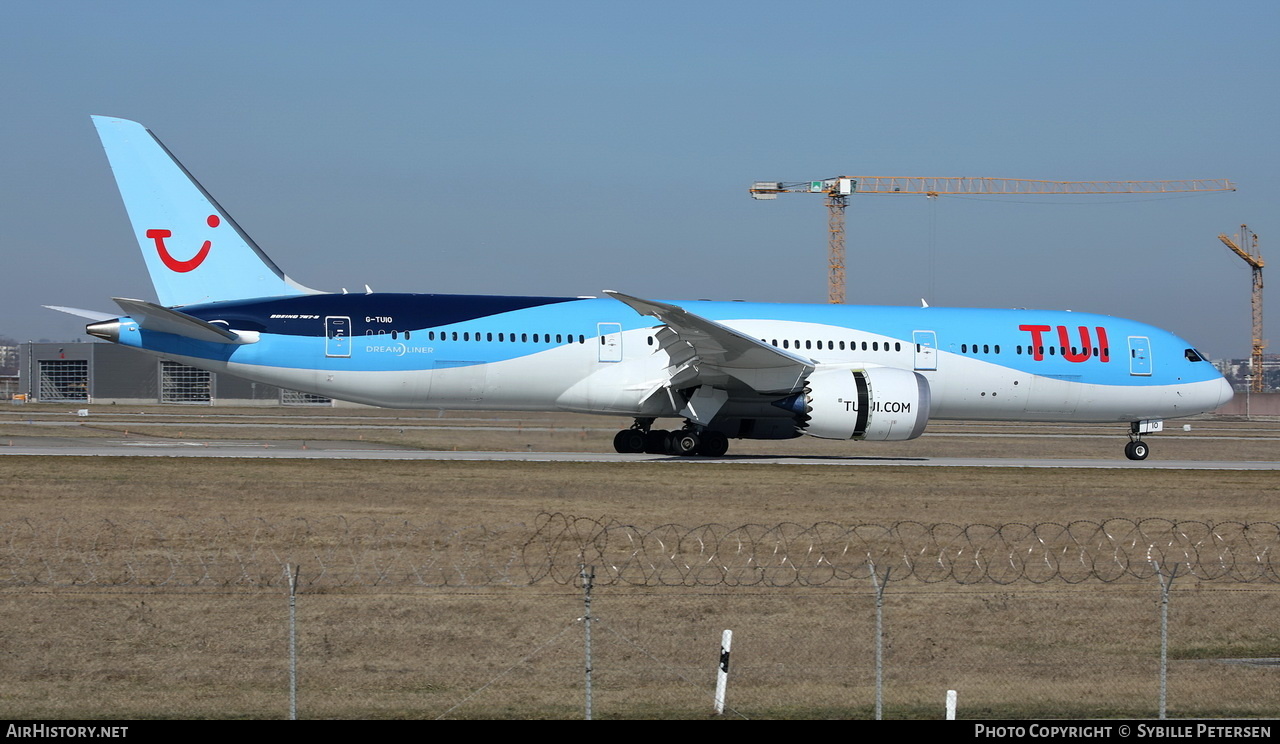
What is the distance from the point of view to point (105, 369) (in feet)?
274

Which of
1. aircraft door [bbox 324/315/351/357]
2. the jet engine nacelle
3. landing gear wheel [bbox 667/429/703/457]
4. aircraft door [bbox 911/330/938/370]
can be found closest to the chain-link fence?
the jet engine nacelle

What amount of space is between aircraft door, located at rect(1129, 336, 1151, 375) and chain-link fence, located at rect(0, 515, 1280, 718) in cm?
1452

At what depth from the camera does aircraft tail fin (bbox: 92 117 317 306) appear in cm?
2698

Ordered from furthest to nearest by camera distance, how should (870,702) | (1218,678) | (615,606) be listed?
1. (615,606)
2. (1218,678)
3. (870,702)

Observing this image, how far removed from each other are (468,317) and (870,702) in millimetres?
19168

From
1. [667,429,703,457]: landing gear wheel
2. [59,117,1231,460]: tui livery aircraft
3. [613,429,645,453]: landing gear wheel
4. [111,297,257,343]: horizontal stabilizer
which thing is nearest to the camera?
[111,297,257,343]: horizontal stabilizer

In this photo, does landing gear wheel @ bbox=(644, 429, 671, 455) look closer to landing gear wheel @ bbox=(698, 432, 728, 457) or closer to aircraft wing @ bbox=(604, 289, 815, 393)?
landing gear wheel @ bbox=(698, 432, 728, 457)

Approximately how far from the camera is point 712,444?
93.0 ft

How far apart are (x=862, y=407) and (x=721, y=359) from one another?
3222 mm

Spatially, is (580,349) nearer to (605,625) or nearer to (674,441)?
(674,441)

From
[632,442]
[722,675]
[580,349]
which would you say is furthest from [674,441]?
[722,675]

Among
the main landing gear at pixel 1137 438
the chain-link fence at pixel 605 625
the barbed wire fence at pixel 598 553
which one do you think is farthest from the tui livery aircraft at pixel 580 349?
the chain-link fence at pixel 605 625
